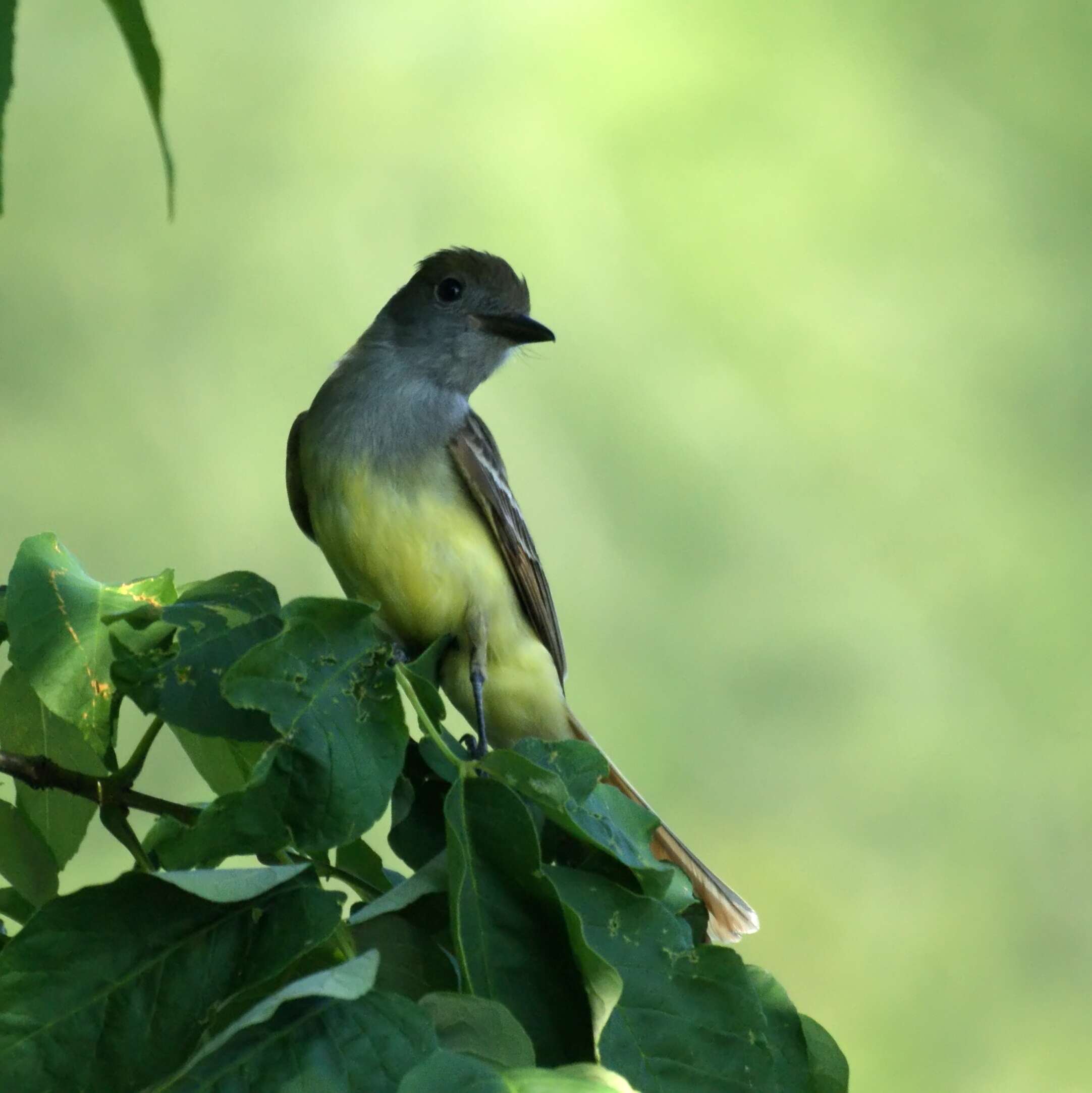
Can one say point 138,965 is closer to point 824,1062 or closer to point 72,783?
point 72,783

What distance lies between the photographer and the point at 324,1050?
3.28 ft

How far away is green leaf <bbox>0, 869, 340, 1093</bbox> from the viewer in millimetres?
1037

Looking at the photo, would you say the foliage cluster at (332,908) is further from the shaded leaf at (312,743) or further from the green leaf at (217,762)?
the green leaf at (217,762)

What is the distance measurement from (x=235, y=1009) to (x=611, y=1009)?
271 mm

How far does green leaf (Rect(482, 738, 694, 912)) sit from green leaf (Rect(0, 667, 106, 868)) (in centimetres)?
44

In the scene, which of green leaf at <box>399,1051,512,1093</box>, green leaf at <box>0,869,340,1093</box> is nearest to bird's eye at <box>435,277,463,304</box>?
green leaf at <box>0,869,340,1093</box>

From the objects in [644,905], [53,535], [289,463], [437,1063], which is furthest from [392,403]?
[437,1063]

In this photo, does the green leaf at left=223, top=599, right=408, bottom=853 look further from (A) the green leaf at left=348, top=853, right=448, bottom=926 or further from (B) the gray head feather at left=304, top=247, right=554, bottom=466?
(B) the gray head feather at left=304, top=247, right=554, bottom=466

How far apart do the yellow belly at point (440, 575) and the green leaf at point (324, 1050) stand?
1708 mm

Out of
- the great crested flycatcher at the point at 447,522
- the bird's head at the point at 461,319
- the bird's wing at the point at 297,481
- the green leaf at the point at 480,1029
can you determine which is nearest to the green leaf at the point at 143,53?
the green leaf at the point at 480,1029

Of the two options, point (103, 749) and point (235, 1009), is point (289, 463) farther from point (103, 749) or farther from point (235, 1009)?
point (235, 1009)

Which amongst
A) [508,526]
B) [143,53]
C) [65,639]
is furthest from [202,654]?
[508,526]

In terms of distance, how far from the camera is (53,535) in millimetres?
1325

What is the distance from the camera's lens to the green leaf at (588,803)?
1.20 m
